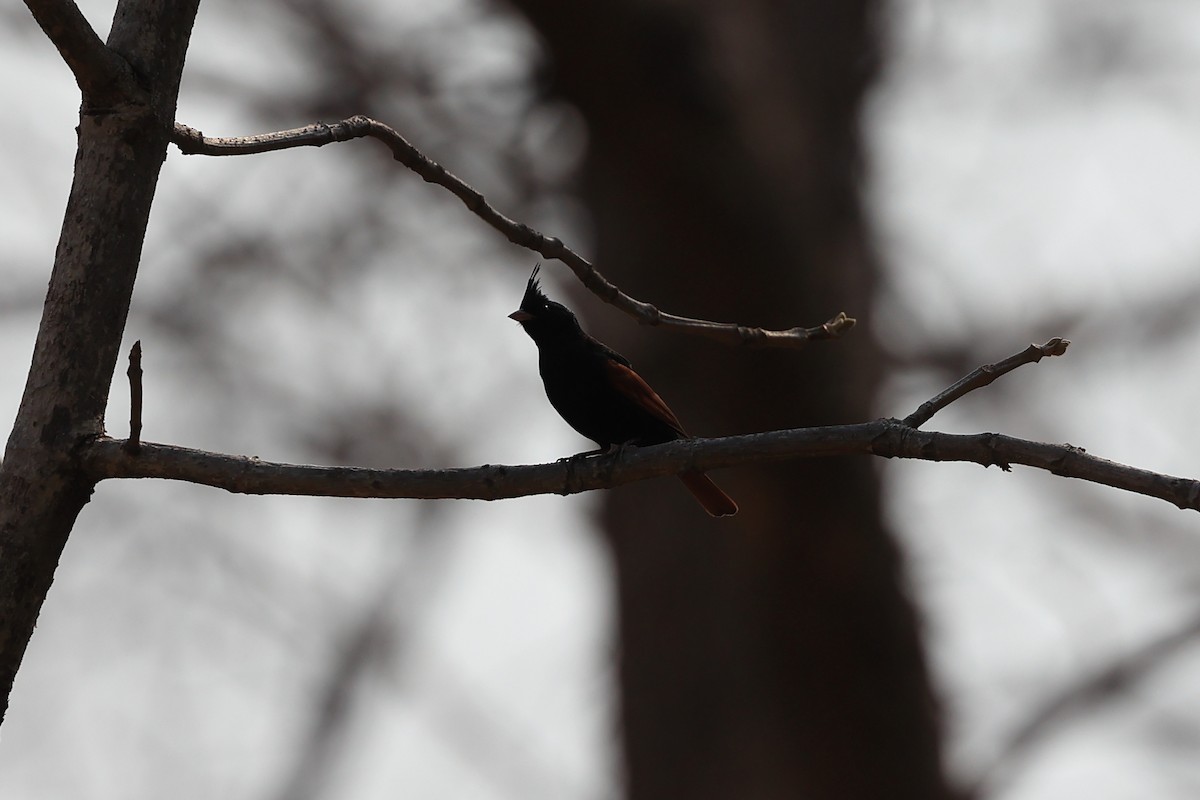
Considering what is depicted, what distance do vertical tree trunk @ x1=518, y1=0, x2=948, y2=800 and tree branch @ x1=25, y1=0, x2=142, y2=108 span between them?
4864mm

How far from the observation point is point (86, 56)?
76.5 inches

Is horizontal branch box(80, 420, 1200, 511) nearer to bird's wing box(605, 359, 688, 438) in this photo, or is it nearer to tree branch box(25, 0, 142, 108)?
tree branch box(25, 0, 142, 108)

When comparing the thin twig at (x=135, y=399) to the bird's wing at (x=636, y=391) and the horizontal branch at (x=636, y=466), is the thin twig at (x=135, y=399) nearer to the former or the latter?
the horizontal branch at (x=636, y=466)

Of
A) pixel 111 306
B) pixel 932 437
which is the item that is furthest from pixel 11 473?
pixel 932 437

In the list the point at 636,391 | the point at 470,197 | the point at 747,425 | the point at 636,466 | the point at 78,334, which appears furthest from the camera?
the point at 747,425

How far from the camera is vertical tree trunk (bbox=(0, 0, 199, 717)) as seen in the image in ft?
6.11

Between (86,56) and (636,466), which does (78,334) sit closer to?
(86,56)

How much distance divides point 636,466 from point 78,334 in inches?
38.5

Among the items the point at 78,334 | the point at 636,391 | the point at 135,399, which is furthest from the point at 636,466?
the point at 636,391

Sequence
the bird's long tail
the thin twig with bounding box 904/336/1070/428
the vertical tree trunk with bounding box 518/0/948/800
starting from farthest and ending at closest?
the vertical tree trunk with bounding box 518/0/948/800, the bird's long tail, the thin twig with bounding box 904/336/1070/428

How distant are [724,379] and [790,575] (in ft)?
3.74

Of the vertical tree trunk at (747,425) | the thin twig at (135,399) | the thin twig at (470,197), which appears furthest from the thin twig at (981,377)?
the vertical tree trunk at (747,425)

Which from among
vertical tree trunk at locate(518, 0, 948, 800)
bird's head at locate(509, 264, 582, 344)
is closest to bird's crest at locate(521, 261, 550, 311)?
bird's head at locate(509, 264, 582, 344)

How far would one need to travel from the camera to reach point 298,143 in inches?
92.7
